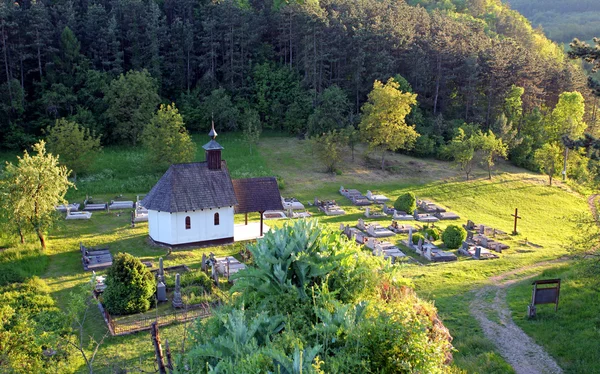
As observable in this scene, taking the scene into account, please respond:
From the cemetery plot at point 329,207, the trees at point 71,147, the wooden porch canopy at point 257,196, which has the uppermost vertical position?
the trees at point 71,147

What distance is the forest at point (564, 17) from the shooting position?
387 ft

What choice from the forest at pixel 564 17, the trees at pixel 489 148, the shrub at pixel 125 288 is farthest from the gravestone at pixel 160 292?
the forest at pixel 564 17

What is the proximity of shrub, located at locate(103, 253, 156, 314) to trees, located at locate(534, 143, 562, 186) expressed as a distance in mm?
40414

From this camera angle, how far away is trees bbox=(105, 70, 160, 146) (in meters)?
48.8

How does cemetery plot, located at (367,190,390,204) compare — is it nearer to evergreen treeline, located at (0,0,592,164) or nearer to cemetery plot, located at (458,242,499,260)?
cemetery plot, located at (458,242,499,260)

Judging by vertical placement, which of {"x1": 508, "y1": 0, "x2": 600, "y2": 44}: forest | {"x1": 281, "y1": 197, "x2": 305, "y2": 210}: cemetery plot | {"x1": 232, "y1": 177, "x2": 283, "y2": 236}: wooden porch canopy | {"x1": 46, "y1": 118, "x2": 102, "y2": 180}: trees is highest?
{"x1": 508, "y1": 0, "x2": 600, "y2": 44}: forest

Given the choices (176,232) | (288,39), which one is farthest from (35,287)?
(288,39)

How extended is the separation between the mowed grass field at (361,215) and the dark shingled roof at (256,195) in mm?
2542

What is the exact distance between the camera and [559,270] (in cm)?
2455

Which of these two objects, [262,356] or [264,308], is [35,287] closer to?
[264,308]

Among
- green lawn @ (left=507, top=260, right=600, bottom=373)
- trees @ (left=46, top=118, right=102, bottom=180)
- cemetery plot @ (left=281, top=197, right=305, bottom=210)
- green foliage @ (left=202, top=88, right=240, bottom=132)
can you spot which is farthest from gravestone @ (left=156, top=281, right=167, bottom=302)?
green foliage @ (left=202, top=88, right=240, bottom=132)

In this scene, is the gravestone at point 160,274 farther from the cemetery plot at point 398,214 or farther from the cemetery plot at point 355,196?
the cemetery plot at point 355,196

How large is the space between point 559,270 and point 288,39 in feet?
150

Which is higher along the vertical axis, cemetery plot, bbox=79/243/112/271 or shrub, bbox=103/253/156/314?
shrub, bbox=103/253/156/314
